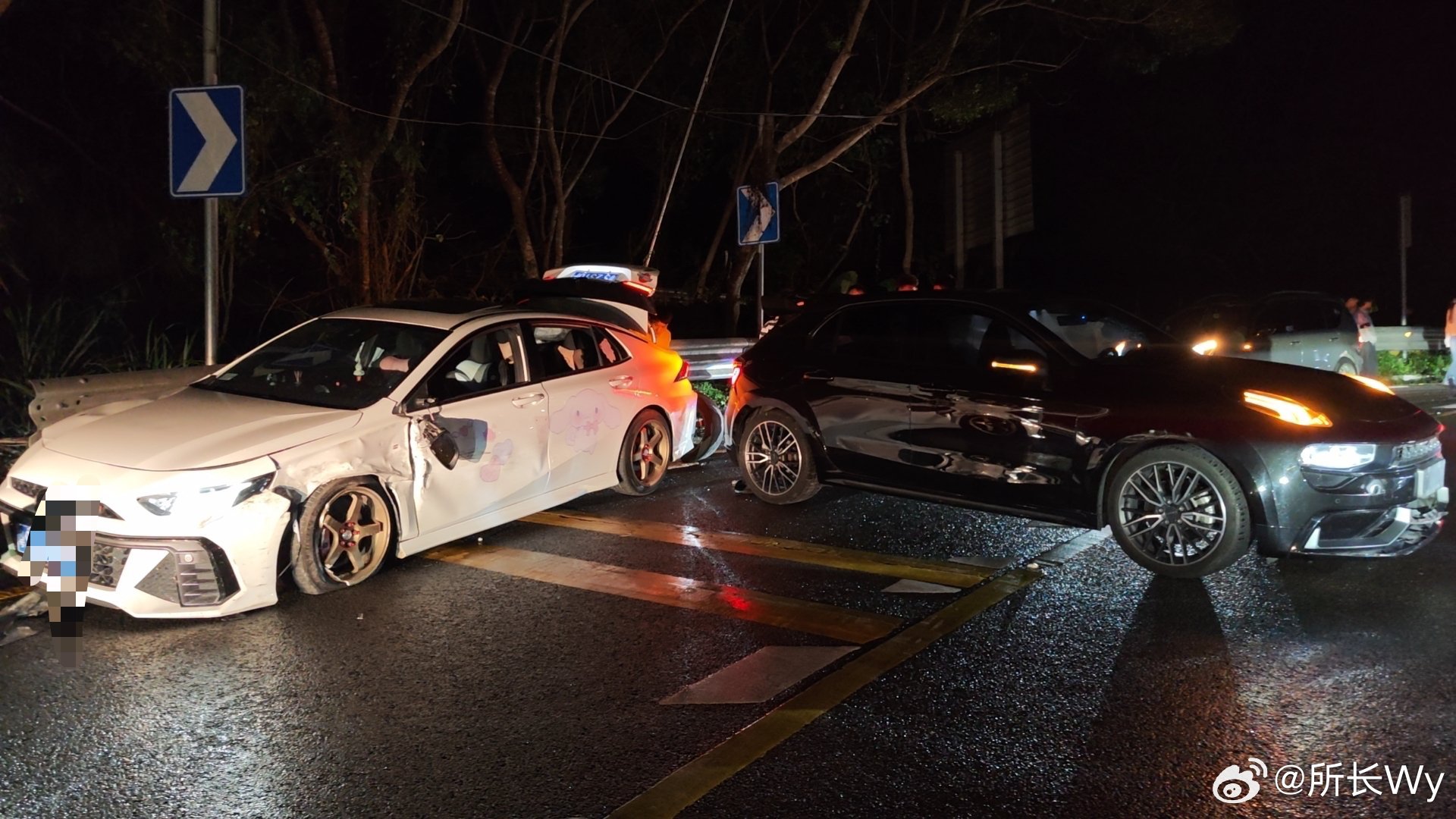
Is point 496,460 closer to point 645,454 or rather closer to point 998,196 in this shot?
point 645,454

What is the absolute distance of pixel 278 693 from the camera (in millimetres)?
4445

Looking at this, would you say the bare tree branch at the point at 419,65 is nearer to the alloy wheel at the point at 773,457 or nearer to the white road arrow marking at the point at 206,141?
the white road arrow marking at the point at 206,141

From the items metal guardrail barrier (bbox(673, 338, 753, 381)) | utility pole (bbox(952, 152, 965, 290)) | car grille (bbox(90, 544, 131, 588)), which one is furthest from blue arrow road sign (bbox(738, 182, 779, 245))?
car grille (bbox(90, 544, 131, 588))

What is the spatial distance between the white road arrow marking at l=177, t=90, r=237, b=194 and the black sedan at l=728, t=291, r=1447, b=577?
387 cm

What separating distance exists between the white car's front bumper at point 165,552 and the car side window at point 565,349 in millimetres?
2298

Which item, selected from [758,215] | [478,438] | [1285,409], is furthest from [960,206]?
[478,438]

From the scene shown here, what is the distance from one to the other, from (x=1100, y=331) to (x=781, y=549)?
2418mm

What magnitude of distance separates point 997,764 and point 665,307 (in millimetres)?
19316

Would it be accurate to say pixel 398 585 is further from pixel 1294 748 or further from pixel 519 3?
pixel 519 3

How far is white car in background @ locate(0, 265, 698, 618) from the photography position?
5.11 m

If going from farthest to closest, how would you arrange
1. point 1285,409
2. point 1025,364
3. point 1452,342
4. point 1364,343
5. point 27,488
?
point 1364,343 < point 1452,342 < point 1025,364 < point 1285,409 < point 27,488

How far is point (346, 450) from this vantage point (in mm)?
5754

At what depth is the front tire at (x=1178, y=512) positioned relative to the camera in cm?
571

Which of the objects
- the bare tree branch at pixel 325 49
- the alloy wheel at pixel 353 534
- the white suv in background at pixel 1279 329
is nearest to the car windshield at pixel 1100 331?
the alloy wheel at pixel 353 534
